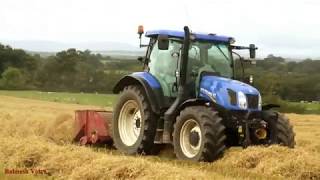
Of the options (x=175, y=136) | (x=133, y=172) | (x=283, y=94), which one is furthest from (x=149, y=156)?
(x=283, y=94)

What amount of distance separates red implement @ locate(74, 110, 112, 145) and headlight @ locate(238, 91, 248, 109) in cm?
313

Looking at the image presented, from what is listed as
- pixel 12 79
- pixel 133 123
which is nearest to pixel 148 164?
pixel 133 123

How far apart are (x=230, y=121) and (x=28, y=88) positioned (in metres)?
53.6

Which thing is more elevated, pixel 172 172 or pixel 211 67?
pixel 211 67

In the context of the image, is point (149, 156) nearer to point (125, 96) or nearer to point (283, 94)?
point (125, 96)

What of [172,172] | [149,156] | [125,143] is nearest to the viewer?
[172,172]

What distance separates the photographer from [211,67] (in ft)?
33.9

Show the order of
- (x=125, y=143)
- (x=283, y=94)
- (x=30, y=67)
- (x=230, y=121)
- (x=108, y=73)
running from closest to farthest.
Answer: (x=230, y=121)
(x=125, y=143)
(x=283, y=94)
(x=108, y=73)
(x=30, y=67)

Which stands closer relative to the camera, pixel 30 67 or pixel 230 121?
pixel 230 121

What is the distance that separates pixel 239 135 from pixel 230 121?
364 mm

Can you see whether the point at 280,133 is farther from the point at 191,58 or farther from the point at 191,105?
the point at 191,58

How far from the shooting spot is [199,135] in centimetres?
939

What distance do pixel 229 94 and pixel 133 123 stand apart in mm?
2374

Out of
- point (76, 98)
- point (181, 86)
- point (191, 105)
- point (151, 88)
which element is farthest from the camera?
point (76, 98)
